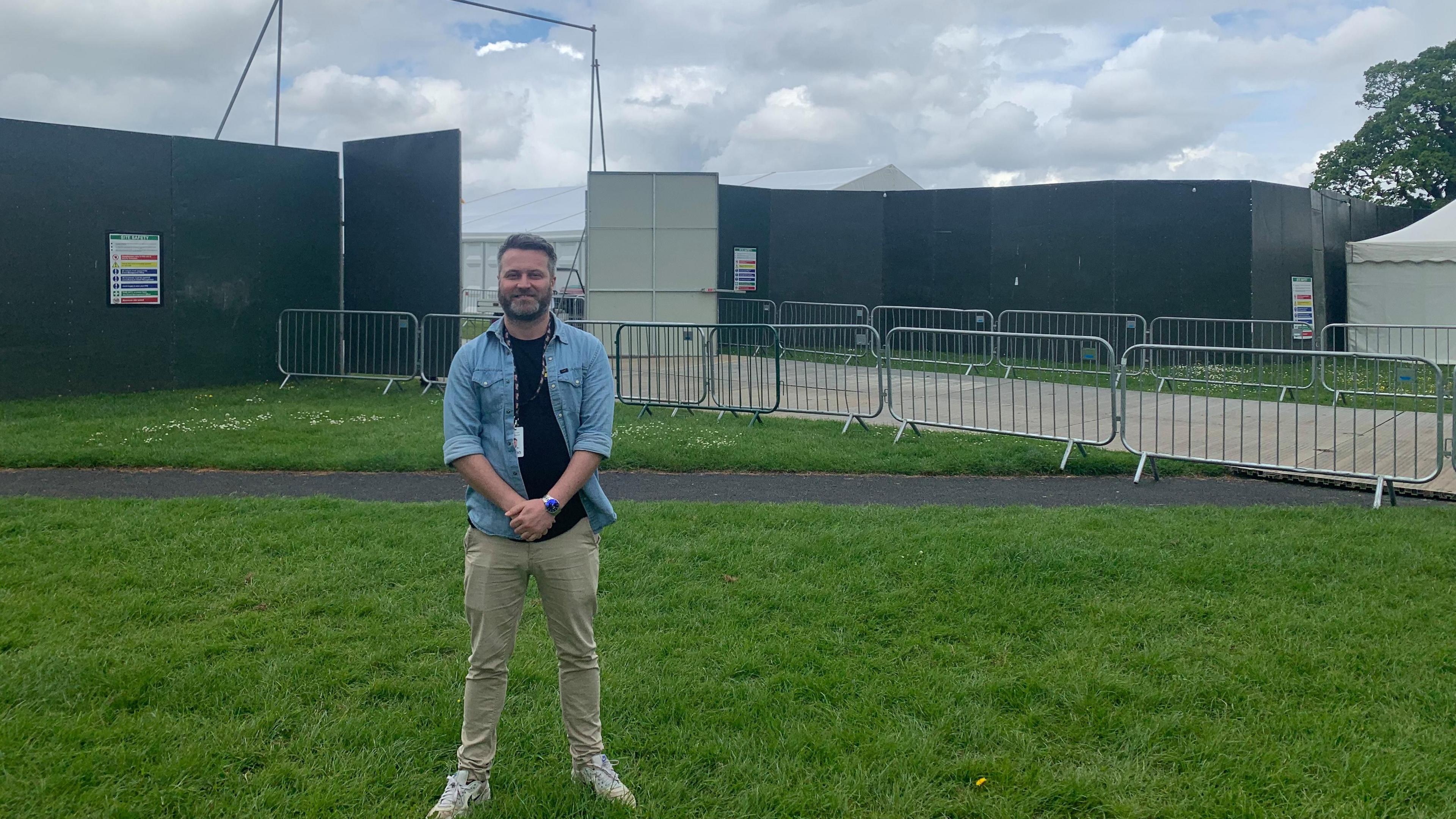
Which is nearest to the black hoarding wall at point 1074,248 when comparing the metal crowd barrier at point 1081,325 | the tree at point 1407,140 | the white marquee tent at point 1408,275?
the metal crowd barrier at point 1081,325

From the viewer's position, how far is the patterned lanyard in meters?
3.72

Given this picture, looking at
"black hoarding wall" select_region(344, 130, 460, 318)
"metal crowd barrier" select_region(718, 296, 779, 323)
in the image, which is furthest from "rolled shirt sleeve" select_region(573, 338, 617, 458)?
"metal crowd barrier" select_region(718, 296, 779, 323)

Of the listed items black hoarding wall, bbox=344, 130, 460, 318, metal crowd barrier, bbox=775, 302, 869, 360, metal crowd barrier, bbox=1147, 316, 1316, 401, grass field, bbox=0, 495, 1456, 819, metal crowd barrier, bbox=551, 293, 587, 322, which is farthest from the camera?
metal crowd barrier, bbox=551, 293, 587, 322

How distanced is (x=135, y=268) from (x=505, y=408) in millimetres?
13762

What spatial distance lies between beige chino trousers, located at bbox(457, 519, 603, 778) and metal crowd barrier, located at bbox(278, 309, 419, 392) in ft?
43.0

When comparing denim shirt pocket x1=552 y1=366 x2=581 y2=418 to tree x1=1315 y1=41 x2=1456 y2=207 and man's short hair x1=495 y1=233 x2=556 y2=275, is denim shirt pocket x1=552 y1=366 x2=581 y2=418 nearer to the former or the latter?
man's short hair x1=495 y1=233 x2=556 y2=275

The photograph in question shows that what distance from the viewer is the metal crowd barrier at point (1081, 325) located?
18922 mm

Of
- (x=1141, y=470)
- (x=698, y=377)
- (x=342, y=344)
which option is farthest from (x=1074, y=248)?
(x=342, y=344)

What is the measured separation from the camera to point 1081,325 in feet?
65.9

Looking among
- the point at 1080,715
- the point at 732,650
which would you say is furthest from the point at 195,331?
the point at 1080,715

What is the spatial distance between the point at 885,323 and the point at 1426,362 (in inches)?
532

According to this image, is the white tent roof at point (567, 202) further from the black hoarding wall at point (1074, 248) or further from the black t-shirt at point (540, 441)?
the black t-shirt at point (540, 441)

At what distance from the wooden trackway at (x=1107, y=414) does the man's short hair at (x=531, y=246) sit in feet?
21.6

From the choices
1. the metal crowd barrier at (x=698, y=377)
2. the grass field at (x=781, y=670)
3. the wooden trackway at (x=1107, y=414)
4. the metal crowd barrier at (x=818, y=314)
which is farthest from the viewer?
the metal crowd barrier at (x=818, y=314)
